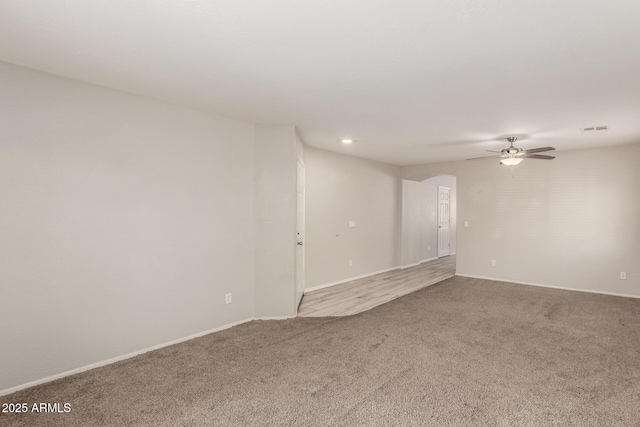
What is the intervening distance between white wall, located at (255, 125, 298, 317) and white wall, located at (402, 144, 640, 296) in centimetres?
444

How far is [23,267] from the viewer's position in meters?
2.52

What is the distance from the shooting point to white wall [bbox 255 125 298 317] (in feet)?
13.5

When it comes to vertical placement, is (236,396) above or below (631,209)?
below

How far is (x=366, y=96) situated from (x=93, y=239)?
2886mm

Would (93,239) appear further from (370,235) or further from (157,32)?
(370,235)

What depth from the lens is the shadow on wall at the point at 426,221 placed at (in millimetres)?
7902

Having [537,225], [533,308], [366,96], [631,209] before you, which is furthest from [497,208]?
[366,96]

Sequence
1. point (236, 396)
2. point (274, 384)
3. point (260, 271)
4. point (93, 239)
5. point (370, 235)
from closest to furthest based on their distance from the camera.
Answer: point (236, 396)
point (274, 384)
point (93, 239)
point (260, 271)
point (370, 235)

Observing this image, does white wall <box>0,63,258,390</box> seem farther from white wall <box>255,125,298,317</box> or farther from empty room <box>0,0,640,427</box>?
white wall <box>255,125,298,317</box>

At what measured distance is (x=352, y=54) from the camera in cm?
228

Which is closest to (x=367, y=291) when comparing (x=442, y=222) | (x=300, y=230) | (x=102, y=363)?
(x=300, y=230)

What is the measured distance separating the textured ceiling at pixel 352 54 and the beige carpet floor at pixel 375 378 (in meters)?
2.52

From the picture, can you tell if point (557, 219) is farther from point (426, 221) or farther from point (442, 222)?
point (442, 222)

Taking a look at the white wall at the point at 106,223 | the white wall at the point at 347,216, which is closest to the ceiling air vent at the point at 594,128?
the white wall at the point at 347,216
